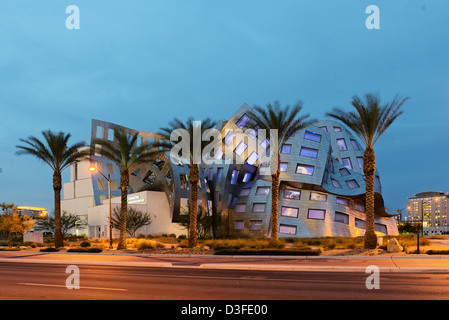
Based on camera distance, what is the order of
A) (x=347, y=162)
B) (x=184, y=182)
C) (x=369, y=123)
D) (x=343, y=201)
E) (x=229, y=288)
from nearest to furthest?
(x=229, y=288) → (x=369, y=123) → (x=343, y=201) → (x=184, y=182) → (x=347, y=162)

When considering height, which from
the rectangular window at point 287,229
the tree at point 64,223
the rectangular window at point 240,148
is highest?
the rectangular window at point 240,148

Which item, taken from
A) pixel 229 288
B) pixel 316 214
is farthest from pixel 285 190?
pixel 229 288

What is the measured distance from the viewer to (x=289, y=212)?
50656 mm

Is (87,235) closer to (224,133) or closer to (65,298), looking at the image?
(224,133)

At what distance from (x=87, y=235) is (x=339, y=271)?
58.7 metres

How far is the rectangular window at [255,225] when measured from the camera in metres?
51.1

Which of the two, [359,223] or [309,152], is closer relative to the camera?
[359,223]

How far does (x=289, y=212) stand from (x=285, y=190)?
287cm

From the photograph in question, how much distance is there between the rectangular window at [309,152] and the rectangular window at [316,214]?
6.89 m

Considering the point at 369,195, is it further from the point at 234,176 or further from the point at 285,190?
the point at 234,176

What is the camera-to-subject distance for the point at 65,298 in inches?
421

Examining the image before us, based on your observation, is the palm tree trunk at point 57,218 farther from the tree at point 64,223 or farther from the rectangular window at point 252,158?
the tree at point 64,223

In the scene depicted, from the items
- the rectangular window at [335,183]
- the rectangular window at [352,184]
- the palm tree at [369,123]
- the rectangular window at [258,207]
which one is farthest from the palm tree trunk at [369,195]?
the rectangular window at [352,184]

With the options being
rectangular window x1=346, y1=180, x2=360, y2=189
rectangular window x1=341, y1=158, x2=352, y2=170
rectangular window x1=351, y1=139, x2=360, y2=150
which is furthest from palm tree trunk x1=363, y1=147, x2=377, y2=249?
rectangular window x1=351, y1=139, x2=360, y2=150
